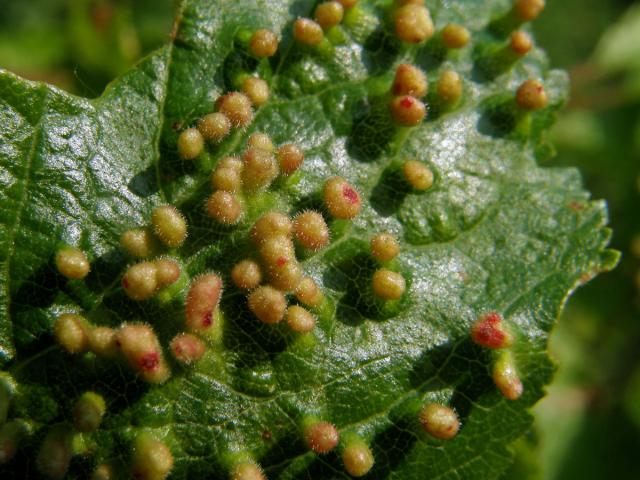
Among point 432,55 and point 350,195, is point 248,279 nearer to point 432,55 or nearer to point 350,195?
point 350,195

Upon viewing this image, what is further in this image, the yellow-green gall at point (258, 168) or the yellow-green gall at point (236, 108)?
the yellow-green gall at point (236, 108)

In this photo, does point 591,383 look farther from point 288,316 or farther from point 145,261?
point 145,261

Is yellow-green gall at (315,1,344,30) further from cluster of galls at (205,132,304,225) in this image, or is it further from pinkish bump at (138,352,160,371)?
pinkish bump at (138,352,160,371)

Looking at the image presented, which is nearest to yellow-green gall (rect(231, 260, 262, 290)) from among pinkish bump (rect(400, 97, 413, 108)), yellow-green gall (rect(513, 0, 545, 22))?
pinkish bump (rect(400, 97, 413, 108))

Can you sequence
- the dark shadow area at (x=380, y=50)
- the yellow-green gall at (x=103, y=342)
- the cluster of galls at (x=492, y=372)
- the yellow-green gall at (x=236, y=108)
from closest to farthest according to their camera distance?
the yellow-green gall at (x=103, y=342)
the cluster of galls at (x=492, y=372)
the yellow-green gall at (x=236, y=108)
the dark shadow area at (x=380, y=50)

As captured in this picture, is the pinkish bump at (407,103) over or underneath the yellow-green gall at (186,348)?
over

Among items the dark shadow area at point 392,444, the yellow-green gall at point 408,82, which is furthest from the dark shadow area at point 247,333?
the yellow-green gall at point 408,82

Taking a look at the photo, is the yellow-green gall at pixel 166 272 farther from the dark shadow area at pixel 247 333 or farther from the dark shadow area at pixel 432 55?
the dark shadow area at pixel 432 55
